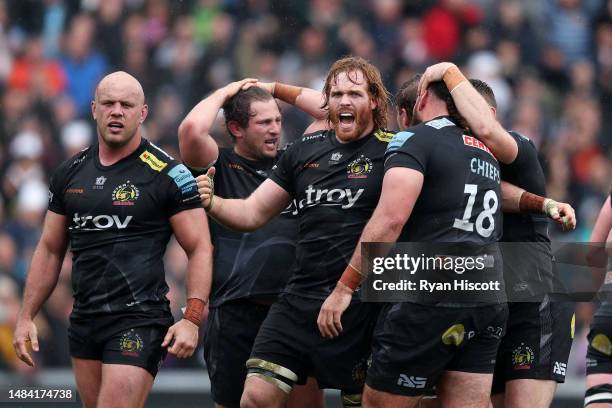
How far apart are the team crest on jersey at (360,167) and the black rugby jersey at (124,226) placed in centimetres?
96

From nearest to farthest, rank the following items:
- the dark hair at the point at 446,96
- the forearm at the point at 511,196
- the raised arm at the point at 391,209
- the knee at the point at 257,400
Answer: the raised arm at the point at 391,209 → the dark hair at the point at 446,96 → the knee at the point at 257,400 → the forearm at the point at 511,196

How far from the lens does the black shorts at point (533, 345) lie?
7.35m

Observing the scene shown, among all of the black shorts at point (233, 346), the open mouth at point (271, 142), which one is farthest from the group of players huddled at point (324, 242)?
the open mouth at point (271, 142)

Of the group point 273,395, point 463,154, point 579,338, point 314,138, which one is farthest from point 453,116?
point 579,338

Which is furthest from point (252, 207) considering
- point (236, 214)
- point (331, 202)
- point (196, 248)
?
point (331, 202)

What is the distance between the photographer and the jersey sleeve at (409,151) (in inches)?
258

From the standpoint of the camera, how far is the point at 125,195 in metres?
7.34

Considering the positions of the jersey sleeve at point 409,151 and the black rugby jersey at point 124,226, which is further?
the black rugby jersey at point 124,226

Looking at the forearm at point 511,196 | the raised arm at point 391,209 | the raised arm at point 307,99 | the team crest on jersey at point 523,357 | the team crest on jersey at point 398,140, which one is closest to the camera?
the raised arm at point 391,209

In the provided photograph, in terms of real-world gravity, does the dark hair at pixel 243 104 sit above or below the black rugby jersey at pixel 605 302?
above

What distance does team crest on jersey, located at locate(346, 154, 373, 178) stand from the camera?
7188 millimetres

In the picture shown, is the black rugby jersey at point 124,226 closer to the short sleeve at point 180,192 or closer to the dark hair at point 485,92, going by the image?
the short sleeve at point 180,192

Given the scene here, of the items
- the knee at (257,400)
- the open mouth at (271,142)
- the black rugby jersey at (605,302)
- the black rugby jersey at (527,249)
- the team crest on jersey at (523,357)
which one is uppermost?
the open mouth at (271,142)

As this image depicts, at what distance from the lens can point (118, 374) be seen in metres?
7.11
